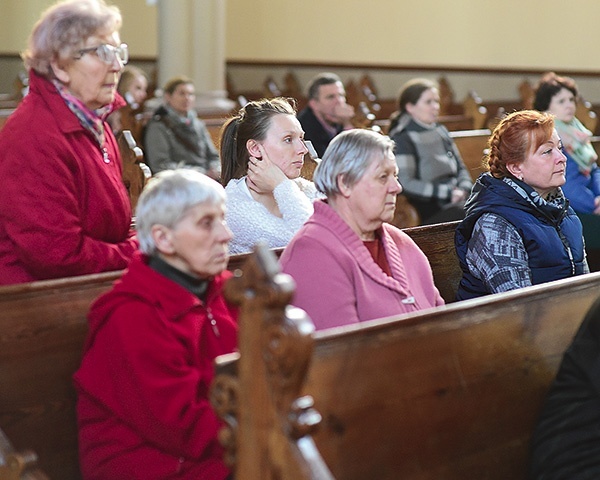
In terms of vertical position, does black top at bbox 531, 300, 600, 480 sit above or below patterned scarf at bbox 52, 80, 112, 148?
below

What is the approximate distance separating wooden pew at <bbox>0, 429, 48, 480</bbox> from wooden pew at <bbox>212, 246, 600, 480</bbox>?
49cm

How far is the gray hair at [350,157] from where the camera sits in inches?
112

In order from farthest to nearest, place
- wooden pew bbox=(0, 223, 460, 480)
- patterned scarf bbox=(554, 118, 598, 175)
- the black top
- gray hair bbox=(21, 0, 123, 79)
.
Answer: patterned scarf bbox=(554, 118, 598, 175) < gray hair bbox=(21, 0, 123, 79) < wooden pew bbox=(0, 223, 460, 480) < the black top

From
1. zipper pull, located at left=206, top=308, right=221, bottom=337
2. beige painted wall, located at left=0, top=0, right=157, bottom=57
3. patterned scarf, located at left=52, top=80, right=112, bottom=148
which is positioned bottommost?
beige painted wall, located at left=0, top=0, right=157, bottom=57

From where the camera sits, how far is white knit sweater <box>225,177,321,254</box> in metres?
3.47

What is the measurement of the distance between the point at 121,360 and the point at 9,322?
1.24ft

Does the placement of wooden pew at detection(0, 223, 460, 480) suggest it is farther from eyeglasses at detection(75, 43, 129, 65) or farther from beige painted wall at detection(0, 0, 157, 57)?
beige painted wall at detection(0, 0, 157, 57)

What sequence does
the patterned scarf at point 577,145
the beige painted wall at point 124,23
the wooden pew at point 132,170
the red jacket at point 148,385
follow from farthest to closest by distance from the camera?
the beige painted wall at point 124,23 → the patterned scarf at point 577,145 → the wooden pew at point 132,170 → the red jacket at point 148,385

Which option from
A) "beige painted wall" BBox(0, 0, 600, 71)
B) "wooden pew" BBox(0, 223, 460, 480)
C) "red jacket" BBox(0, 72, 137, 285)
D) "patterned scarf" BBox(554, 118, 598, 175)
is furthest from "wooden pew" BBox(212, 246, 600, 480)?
"beige painted wall" BBox(0, 0, 600, 71)

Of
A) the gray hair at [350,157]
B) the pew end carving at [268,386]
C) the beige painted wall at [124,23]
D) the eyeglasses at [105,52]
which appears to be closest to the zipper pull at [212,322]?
the pew end carving at [268,386]

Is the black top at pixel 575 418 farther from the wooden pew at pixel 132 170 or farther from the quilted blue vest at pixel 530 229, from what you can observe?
the wooden pew at pixel 132 170

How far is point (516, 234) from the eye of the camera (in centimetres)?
333

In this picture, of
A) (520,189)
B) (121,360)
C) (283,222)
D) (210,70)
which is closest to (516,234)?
(520,189)

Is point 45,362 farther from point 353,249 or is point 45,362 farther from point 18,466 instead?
point 353,249
